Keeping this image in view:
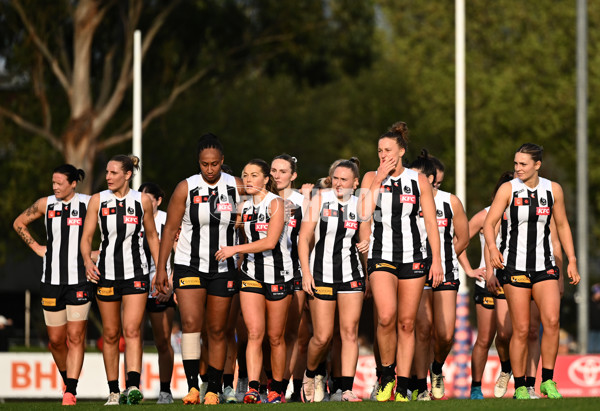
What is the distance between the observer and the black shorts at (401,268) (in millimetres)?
10969

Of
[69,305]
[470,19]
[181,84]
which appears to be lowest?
[69,305]

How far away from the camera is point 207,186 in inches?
433

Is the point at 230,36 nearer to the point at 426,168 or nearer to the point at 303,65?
the point at 303,65

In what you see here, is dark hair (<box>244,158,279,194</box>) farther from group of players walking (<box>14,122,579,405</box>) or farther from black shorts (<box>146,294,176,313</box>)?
black shorts (<box>146,294,176,313</box>)

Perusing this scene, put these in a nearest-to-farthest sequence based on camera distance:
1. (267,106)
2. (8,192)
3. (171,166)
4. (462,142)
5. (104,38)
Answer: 1. (462,142)
2. (104,38)
3. (8,192)
4. (171,166)
5. (267,106)

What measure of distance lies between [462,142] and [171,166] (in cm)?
1849

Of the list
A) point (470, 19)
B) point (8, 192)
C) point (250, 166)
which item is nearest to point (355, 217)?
point (250, 166)

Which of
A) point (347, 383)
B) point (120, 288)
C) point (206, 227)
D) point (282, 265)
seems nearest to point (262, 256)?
point (282, 265)

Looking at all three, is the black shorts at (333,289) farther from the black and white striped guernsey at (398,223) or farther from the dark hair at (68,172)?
the dark hair at (68,172)

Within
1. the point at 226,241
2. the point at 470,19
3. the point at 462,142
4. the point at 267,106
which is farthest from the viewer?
the point at 470,19

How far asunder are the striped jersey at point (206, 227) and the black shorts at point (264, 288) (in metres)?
0.18

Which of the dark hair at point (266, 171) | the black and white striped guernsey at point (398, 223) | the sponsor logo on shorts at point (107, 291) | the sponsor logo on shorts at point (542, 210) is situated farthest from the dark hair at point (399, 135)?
the sponsor logo on shorts at point (107, 291)

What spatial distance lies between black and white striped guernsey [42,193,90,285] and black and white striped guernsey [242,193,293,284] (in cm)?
181

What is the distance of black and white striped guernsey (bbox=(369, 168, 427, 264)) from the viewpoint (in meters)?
11.0
